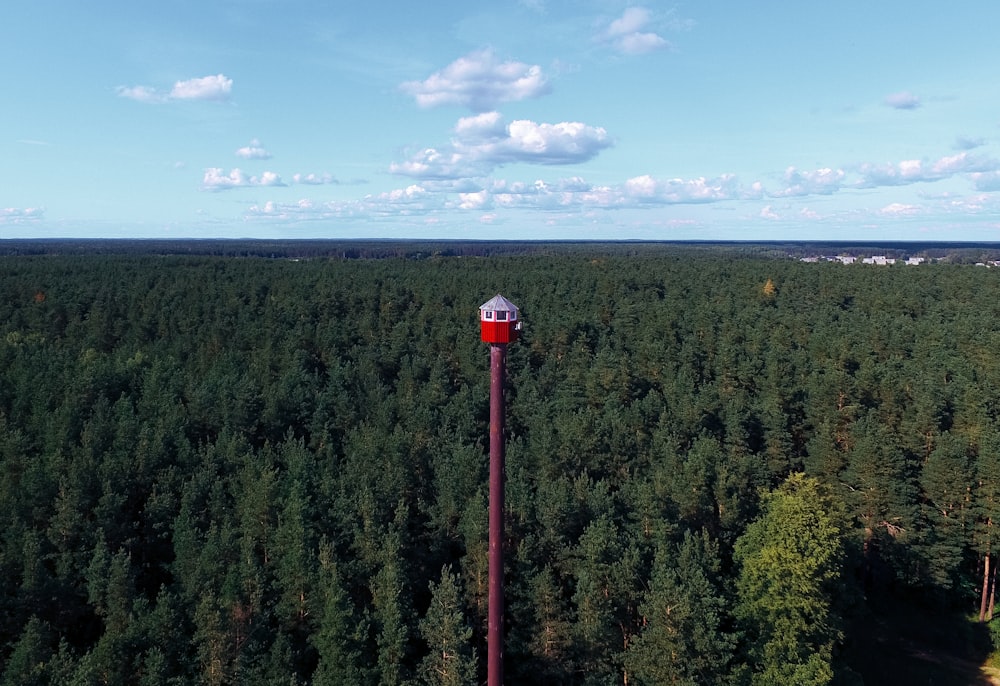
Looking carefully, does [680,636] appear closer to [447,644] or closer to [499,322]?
[447,644]

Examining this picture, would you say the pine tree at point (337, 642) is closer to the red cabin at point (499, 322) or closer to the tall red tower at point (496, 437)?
the tall red tower at point (496, 437)

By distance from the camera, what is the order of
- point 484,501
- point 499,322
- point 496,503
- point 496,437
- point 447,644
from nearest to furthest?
point 499,322, point 496,437, point 496,503, point 447,644, point 484,501

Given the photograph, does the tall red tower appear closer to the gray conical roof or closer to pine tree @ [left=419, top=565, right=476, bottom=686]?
the gray conical roof

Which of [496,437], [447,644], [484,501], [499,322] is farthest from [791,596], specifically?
[499,322]

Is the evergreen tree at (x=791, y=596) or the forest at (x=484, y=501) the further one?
the evergreen tree at (x=791, y=596)

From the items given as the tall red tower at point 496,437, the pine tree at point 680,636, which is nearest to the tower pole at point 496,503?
the tall red tower at point 496,437
